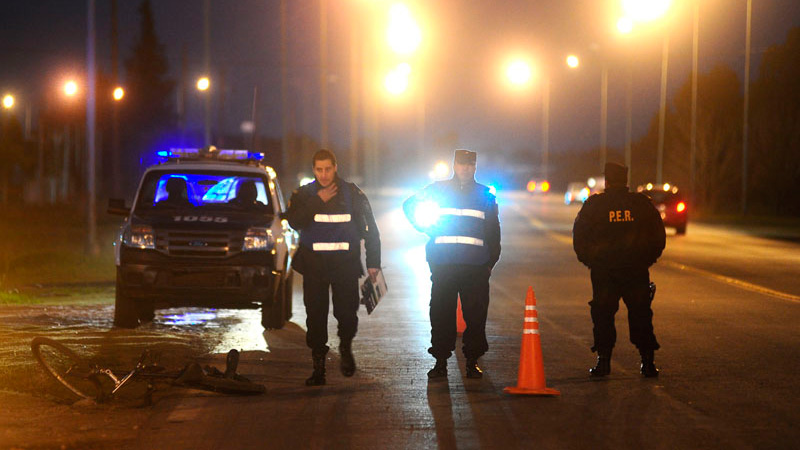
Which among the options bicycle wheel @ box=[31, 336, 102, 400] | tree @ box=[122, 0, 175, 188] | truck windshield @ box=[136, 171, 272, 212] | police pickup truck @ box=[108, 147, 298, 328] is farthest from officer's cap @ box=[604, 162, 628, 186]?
tree @ box=[122, 0, 175, 188]

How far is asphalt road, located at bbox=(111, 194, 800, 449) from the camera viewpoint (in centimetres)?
780

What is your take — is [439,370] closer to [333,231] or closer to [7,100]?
[333,231]

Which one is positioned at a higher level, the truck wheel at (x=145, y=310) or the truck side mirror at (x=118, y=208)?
the truck side mirror at (x=118, y=208)

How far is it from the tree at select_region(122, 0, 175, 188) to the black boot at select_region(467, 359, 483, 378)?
9850cm

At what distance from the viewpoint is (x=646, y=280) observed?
10492 millimetres

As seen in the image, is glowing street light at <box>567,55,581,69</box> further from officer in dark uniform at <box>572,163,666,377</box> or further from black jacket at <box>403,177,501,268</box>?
black jacket at <box>403,177,501,268</box>

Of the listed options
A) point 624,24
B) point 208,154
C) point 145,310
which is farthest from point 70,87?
point 145,310

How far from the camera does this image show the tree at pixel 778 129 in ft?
221

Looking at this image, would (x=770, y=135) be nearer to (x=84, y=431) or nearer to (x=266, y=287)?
(x=266, y=287)

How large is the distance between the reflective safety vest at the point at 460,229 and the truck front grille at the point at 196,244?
12.2 feet

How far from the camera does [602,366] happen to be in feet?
33.7

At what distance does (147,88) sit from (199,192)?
105265mm

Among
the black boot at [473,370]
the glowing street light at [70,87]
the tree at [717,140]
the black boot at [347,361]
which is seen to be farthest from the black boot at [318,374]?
the tree at [717,140]

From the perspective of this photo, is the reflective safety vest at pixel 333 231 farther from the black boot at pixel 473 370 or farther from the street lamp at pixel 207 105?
the street lamp at pixel 207 105
